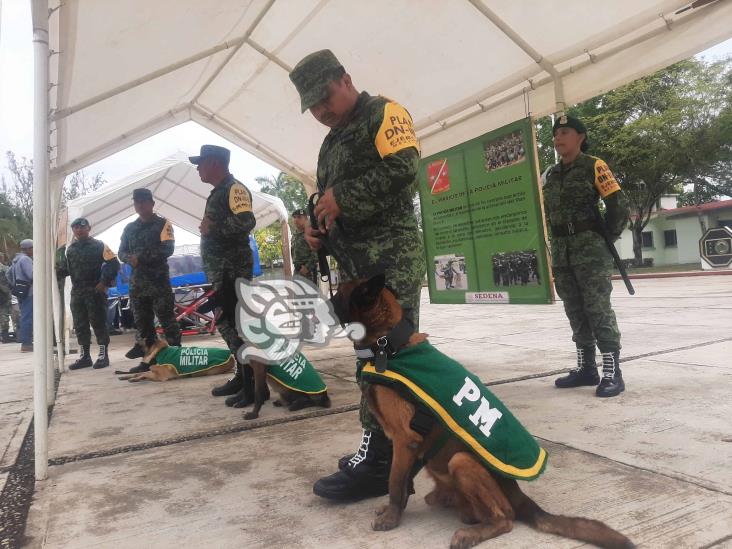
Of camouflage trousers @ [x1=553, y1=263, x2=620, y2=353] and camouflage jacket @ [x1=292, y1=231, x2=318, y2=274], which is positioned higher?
camouflage jacket @ [x1=292, y1=231, x2=318, y2=274]

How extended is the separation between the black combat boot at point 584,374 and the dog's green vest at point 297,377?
5.11 feet

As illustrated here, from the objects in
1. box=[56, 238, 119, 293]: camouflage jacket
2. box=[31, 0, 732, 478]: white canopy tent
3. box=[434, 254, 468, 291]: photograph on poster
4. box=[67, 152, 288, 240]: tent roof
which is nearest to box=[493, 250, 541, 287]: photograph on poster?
box=[434, 254, 468, 291]: photograph on poster

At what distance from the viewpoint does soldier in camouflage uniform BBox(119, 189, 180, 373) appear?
5.07m

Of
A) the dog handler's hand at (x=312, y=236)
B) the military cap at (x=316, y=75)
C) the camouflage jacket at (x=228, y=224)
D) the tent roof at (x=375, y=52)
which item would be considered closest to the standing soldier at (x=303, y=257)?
the tent roof at (x=375, y=52)

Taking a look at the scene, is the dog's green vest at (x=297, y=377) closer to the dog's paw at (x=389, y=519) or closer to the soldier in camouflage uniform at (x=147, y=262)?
the dog's paw at (x=389, y=519)

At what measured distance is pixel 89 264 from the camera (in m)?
6.07

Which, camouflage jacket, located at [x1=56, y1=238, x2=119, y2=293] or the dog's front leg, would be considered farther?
camouflage jacket, located at [x1=56, y1=238, x2=119, y2=293]

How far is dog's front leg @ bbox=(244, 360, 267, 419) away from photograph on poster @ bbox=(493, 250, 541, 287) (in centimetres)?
206

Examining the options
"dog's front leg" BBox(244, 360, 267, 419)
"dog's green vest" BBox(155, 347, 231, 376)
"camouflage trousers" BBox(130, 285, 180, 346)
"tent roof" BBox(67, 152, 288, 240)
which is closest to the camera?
"dog's front leg" BBox(244, 360, 267, 419)

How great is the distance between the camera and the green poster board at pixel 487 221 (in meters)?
3.96

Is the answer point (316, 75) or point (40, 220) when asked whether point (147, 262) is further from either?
point (316, 75)

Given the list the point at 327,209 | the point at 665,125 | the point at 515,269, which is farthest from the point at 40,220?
the point at 665,125

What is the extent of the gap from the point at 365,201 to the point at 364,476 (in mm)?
976

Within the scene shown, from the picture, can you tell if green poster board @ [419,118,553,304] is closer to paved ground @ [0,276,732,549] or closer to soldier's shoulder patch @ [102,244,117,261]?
paved ground @ [0,276,732,549]
